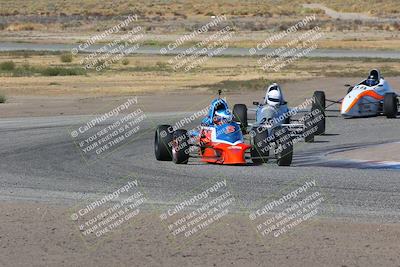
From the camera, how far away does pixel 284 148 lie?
64.0 ft

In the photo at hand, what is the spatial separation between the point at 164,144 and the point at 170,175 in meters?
2.02

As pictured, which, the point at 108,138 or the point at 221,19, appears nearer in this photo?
the point at 108,138

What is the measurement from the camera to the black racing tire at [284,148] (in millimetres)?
19547

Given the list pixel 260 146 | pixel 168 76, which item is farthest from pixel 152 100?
pixel 260 146

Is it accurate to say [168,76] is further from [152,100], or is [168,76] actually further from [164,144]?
[164,144]

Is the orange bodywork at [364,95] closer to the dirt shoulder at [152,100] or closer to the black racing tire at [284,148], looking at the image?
the dirt shoulder at [152,100]

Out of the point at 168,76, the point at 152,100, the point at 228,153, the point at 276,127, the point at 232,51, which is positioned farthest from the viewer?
the point at 232,51

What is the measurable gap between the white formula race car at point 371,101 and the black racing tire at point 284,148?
37.2 feet

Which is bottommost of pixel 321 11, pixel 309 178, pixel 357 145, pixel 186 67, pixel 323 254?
pixel 321 11

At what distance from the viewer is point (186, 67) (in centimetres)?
5447

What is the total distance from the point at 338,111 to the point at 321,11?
4042 inches

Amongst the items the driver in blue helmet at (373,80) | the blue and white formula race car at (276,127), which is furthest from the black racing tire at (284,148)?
the driver in blue helmet at (373,80)

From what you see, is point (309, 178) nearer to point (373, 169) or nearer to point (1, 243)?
point (373, 169)

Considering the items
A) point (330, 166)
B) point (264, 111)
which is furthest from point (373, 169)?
point (264, 111)
